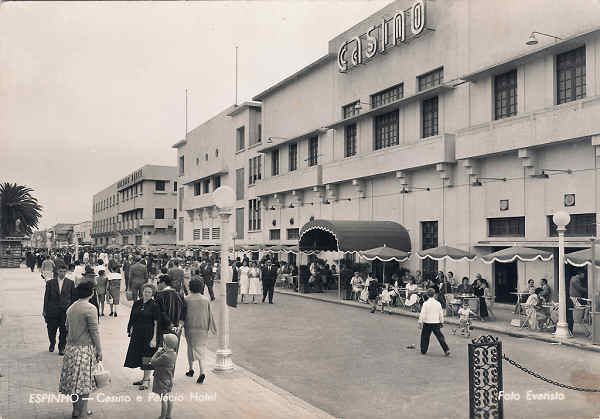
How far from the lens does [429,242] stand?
24.7m

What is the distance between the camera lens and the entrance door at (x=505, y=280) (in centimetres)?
2044

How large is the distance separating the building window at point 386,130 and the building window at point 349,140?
2.13 metres

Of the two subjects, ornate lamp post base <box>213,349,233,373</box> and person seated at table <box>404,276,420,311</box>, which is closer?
ornate lamp post base <box>213,349,233,373</box>

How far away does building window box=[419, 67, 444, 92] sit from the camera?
24.3 meters

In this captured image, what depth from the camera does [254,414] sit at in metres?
7.29

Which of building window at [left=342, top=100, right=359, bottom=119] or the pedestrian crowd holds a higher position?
building window at [left=342, top=100, right=359, bottom=119]

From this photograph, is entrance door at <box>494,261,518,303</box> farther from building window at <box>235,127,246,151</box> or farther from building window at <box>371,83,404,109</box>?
building window at <box>235,127,246,151</box>

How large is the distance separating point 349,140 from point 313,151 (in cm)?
392

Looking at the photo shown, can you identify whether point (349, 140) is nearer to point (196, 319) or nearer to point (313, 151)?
point (313, 151)

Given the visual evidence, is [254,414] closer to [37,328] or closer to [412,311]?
[37,328]

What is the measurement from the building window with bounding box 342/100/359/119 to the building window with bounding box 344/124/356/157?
2.21ft

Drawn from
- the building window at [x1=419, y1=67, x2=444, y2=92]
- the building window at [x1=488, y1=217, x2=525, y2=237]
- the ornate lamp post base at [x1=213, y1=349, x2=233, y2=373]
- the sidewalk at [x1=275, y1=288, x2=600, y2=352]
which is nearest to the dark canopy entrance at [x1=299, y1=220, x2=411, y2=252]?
the sidewalk at [x1=275, y1=288, x2=600, y2=352]

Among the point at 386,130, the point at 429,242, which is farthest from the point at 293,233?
the point at 429,242

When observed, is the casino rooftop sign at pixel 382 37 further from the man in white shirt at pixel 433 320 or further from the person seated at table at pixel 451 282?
the man in white shirt at pixel 433 320
